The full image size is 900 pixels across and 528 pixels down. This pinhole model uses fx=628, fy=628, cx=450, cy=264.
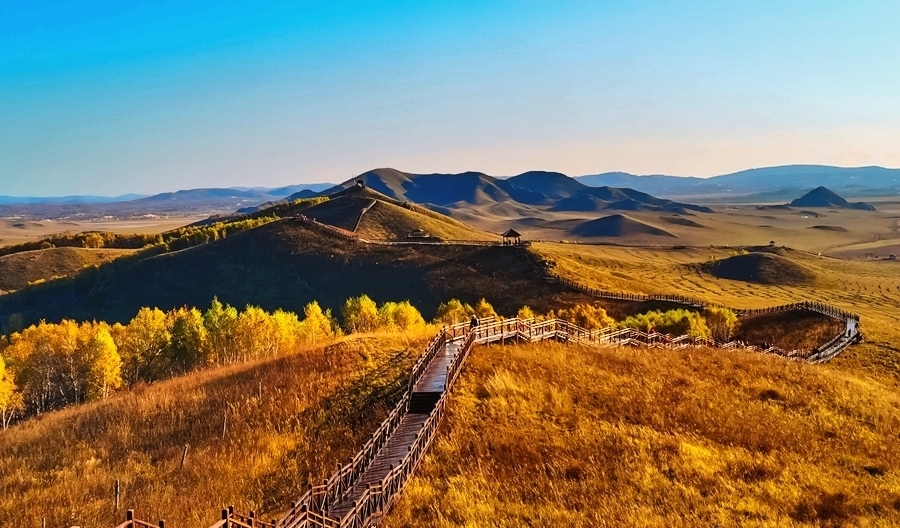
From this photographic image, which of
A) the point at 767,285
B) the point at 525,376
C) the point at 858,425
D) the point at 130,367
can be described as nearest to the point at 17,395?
the point at 130,367

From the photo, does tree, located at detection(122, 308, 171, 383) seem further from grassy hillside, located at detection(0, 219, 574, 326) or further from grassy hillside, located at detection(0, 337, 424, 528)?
grassy hillside, located at detection(0, 337, 424, 528)

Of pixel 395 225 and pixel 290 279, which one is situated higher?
pixel 395 225

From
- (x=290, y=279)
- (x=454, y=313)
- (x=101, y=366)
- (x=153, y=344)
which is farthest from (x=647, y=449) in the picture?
(x=290, y=279)

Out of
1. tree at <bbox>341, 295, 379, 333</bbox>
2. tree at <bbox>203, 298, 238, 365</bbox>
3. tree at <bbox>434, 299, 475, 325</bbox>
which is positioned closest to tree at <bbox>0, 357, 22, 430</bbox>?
tree at <bbox>203, 298, 238, 365</bbox>

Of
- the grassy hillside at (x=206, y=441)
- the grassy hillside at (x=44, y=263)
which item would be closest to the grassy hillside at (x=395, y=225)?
the grassy hillside at (x=44, y=263)

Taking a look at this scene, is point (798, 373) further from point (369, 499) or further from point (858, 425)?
point (369, 499)

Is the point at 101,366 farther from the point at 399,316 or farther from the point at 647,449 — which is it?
the point at 647,449

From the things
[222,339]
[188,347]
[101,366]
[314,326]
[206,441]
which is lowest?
[101,366]
